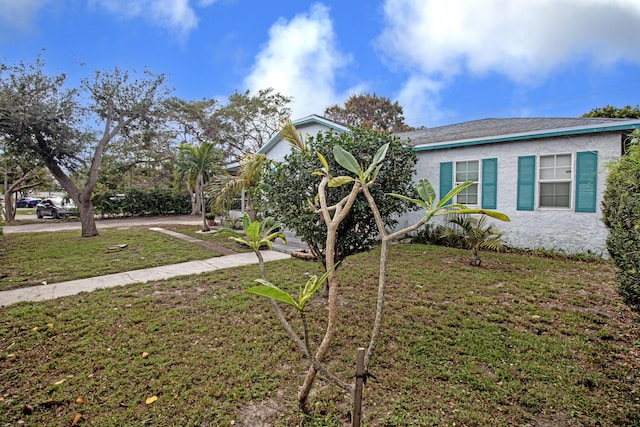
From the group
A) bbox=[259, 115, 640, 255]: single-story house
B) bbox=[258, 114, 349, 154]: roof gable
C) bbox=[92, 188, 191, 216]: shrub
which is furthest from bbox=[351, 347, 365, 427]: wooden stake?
bbox=[92, 188, 191, 216]: shrub

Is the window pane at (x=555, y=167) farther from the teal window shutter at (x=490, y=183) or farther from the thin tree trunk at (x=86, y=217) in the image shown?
the thin tree trunk at (x=86, y=217)

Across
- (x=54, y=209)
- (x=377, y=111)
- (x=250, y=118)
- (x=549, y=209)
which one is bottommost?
(x=54, y=209)

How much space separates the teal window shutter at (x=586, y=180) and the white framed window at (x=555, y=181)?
185 mm

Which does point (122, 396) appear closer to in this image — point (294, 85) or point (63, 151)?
point (63, 151)

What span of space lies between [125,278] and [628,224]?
288 inches

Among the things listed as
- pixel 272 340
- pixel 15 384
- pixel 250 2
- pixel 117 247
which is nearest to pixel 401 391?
pixel 272 340

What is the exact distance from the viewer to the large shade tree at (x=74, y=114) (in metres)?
9.45

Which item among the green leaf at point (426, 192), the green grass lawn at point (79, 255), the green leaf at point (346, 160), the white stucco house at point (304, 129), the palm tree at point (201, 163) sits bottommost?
the green grass lawn at point (79, 255)

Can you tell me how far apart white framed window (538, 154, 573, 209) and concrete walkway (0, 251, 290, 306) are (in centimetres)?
660

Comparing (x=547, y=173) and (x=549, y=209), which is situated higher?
(x=547, y=173)

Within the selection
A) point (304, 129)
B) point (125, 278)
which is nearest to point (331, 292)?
point (125, 278)

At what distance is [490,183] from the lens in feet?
28.4

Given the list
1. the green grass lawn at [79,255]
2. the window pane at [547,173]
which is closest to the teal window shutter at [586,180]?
the window pane at [547,173]

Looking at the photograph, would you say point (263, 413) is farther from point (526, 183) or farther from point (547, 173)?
point (547, 173)
